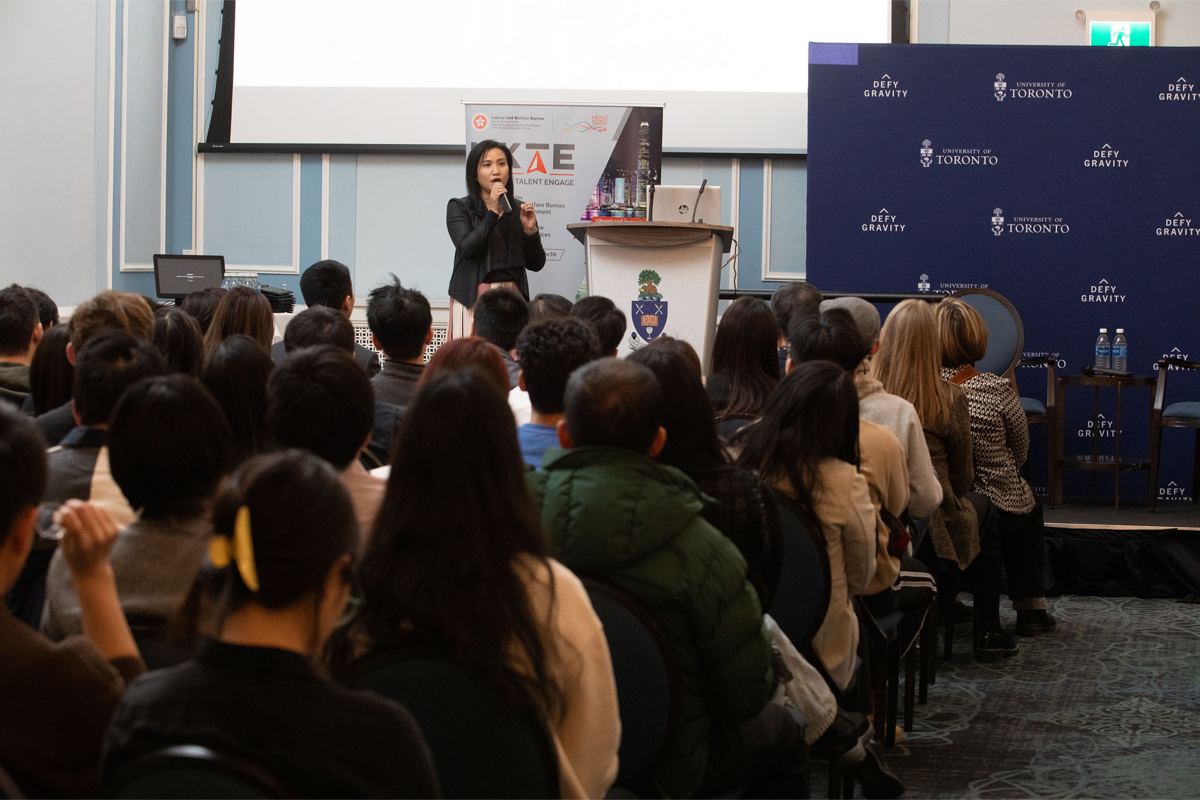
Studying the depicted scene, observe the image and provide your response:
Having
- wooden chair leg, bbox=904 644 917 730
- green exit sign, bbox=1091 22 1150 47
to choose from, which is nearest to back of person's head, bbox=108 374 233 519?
wooden chair leg, bbox=904 644 917 730

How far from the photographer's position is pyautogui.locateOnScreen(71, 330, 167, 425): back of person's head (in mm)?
1875

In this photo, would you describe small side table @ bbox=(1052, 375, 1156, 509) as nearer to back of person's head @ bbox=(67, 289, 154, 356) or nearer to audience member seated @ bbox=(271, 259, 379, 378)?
audience member seated @ bbox=(271, 259, 379, 378)

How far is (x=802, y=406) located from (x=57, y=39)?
5543mm

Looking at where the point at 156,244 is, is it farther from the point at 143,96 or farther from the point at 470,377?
the point at 470,377

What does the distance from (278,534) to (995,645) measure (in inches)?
133

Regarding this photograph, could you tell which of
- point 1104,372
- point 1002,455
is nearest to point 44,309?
point 1002,455

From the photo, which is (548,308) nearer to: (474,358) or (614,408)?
(474,358)

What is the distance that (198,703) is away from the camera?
2.91ft

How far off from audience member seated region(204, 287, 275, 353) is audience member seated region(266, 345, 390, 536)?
1.57m

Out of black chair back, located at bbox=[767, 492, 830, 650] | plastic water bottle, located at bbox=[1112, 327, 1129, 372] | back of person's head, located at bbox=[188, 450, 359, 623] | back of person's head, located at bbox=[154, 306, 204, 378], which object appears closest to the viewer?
back of person's head, located at bbox=[188, 450, 359, 623]

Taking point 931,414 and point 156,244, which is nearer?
point 931,414

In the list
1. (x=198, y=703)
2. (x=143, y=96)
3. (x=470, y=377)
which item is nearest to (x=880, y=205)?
(x=143, y=96)

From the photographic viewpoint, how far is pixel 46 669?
1036 mm

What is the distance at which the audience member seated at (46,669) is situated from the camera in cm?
101
